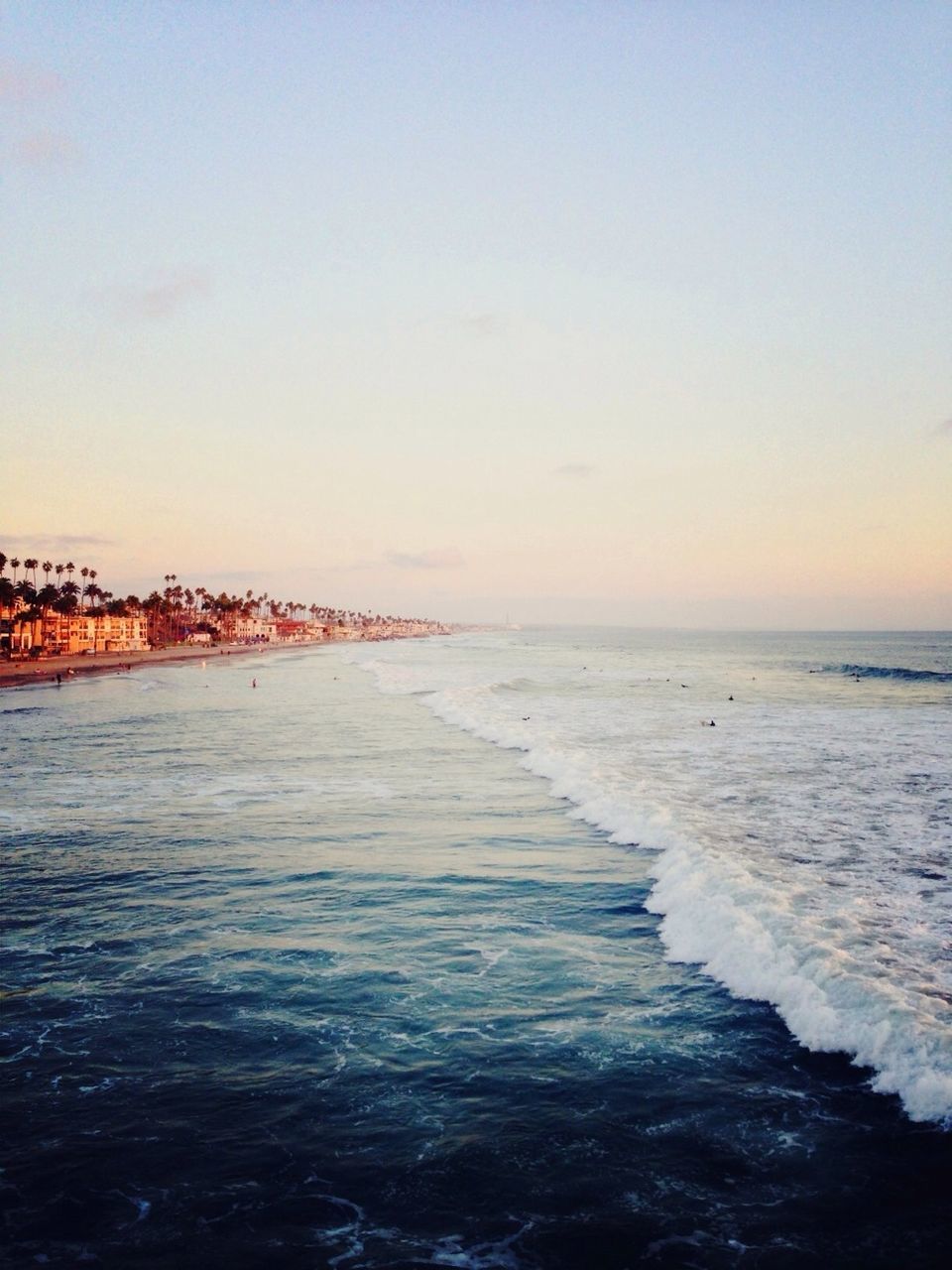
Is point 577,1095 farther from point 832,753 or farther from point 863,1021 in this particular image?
point 832,753

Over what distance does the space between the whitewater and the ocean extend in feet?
0.33

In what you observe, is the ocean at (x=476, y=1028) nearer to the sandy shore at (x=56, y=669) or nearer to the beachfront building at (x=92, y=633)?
the sandy shore at (x=56, y=669)

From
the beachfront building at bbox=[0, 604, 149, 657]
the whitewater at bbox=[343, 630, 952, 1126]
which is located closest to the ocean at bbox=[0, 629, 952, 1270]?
the whitewater at bbox=[343, 630, 952, 1126]

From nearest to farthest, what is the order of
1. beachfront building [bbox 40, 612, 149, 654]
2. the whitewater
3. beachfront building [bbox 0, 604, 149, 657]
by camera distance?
1. the whitewater
2. beachfront building [bbox 0, 604, 149, 657]
3. beachfront building [bbox 40, 612, 149, 654]

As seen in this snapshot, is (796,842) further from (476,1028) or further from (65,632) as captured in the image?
(65,632)

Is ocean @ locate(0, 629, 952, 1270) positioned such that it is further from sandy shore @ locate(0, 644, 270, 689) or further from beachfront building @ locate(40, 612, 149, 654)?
beachfront building @ locate(40, 612, 149, 654)

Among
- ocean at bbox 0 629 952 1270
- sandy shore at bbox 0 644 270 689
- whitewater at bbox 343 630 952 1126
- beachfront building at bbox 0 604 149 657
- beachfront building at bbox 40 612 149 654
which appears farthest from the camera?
beachfront building at bbox 40 612 149 654

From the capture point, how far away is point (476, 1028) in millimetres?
11070

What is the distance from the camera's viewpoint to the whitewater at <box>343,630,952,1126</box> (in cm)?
1123

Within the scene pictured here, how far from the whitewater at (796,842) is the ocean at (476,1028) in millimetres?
100

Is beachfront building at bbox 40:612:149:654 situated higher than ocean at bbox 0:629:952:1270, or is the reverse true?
beachfront building at bbox 40:612:149:654

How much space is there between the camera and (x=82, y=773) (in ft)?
102

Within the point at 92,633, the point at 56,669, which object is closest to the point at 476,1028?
the point at 56,669

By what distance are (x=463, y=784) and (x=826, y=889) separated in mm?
14181
